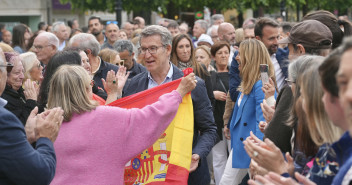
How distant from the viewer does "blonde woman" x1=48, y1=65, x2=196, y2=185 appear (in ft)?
13.5

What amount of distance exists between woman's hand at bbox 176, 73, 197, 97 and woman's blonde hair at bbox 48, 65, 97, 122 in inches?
30.8

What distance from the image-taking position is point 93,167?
4.12 m

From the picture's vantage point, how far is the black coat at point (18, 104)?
5.04 m

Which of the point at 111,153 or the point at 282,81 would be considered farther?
the point at 282,81

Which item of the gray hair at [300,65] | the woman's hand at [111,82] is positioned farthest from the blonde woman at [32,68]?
the gray hair at [300,65]

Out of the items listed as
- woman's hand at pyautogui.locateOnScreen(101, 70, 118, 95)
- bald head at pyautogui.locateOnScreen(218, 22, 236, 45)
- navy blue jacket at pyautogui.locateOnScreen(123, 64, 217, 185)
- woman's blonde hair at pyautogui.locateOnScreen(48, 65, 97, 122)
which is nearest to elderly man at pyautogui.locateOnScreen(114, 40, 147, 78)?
woman's hand at pyautogui.locateOnScreen(101, 70, 118, 95)

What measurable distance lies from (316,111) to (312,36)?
7.06 feet

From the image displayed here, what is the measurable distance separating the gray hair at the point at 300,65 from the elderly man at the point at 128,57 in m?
5.25

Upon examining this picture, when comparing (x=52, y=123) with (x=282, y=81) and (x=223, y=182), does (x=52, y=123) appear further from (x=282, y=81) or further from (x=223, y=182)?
(x=282, y=81)

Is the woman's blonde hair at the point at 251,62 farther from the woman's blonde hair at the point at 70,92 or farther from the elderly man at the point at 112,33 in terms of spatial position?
the elderly man at the point at 112,33

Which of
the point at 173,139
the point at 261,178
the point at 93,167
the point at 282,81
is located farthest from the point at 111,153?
the point at 282,81

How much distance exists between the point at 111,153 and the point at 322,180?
1725 mm

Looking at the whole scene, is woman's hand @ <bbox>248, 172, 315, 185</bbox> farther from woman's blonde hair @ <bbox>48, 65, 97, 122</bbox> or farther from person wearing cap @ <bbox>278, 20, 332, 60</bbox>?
person wearing cap @ <bbox>278, 20, 332, 60</bbox>

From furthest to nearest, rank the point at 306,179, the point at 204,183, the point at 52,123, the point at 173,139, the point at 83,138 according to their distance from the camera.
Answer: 1. the point at 204,183
2. the point at 173,139
3. the point at 83,138
4. the point at 52,123
5. the point at 306,179
